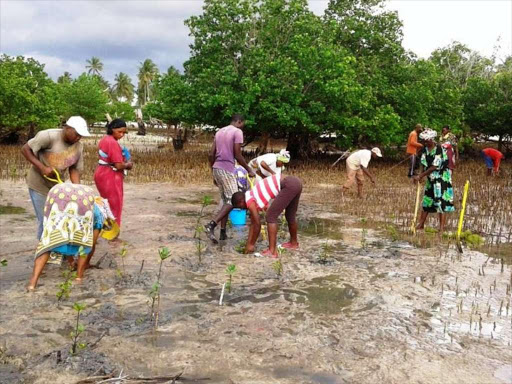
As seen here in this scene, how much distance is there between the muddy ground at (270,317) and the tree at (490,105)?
1813cm

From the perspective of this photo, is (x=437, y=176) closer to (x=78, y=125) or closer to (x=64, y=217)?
(x=78, y=125)

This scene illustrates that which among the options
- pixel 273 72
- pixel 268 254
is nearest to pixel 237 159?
pixel 268 254

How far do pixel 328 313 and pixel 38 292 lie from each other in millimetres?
2635

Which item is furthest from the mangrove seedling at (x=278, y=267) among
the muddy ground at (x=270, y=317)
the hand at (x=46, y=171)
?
the hand at (x=46, y=171)

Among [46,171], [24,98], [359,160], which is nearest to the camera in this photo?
[46,171]

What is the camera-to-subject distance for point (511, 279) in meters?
5.25

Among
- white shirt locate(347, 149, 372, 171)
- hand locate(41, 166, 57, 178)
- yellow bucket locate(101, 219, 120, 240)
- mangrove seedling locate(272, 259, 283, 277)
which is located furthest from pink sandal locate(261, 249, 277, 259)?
white shirt locate(347, 149, 372, 171)

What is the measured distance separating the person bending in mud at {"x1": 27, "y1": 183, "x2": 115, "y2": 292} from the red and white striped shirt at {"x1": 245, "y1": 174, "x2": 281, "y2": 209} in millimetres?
1993

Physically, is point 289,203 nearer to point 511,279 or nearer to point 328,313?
point 328,313

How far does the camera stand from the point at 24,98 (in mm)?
21344

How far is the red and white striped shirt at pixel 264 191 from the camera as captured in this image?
19.5 feet

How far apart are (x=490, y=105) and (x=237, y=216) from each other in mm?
18923

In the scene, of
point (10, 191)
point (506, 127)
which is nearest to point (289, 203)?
point (10, 191)

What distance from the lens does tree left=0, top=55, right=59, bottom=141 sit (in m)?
21.2
